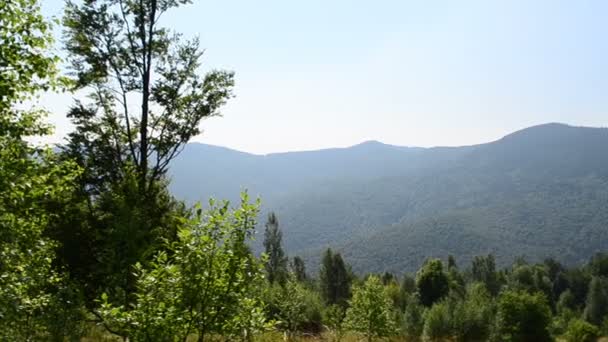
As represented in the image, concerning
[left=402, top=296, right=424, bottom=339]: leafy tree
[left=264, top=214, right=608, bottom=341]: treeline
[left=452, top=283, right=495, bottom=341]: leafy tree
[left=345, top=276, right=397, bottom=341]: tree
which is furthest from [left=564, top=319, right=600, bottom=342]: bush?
[left=345, top=276, right=397, bottom=341]: tree

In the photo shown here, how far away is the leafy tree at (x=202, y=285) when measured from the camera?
6.98 meters

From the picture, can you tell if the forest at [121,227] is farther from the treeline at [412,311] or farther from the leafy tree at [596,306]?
the leafy tree at [596,306]

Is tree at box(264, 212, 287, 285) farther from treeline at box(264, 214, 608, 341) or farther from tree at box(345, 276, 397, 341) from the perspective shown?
tree at box(345, 276, 397, 341)

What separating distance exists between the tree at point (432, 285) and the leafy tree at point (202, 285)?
5209cm

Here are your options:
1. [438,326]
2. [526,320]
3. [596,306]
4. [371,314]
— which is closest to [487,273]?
[596,306]

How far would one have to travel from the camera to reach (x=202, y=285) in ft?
23.8

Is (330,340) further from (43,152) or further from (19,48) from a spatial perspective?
(19,48)

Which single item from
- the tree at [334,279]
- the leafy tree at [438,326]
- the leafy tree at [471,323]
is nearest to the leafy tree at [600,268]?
the tree at [334,279]

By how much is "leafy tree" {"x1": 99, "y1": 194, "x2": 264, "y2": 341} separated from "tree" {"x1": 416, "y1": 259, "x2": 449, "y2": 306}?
171ft

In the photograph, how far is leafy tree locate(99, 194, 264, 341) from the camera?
22.9 ft

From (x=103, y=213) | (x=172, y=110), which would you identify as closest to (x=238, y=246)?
(x=103, y=213)

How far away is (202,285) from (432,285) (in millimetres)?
53332

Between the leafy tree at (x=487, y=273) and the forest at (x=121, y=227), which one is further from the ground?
the forest at (x=121, y=227)

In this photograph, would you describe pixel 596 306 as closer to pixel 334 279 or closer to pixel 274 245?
pixel 334 279
